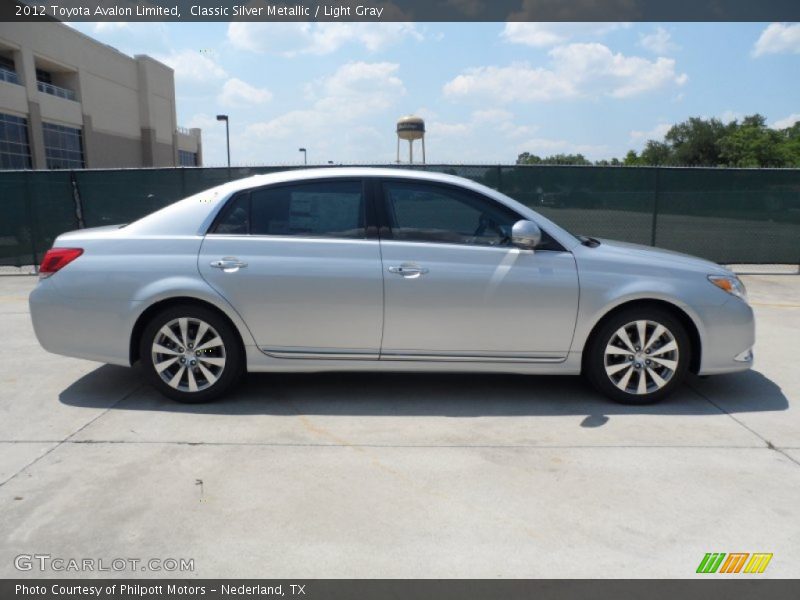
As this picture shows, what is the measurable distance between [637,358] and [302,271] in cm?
250

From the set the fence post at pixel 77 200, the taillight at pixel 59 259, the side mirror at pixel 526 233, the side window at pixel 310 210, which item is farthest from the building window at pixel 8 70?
the side mirror at pixel 526 233

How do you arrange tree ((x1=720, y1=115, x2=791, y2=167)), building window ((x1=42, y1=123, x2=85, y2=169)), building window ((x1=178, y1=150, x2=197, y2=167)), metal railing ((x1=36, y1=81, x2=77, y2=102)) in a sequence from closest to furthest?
metal railing ((x1=36, y1=81, x2=77, y2=102)), building window ((x1=42, y1=123, x2=85, y2=169)), tree ((x1=720, y1=115, x2=791, y2=167)), building window ((x1=178, y1=150, x2=197, y2=167))

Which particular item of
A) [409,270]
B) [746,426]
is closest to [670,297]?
[746,426]

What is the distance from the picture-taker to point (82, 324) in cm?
462

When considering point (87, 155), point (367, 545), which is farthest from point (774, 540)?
point (87, 155)

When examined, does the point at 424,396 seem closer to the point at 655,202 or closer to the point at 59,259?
the point at 59,259

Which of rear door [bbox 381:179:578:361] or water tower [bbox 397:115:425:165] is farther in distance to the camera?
water tower [bbox 397:115:425:165]

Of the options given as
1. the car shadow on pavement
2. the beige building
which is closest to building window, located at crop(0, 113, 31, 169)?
the beige building

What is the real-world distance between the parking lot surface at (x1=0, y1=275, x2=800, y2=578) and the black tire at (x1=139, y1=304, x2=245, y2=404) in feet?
0.48

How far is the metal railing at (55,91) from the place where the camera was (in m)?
42.5

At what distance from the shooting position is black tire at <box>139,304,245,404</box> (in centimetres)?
454
